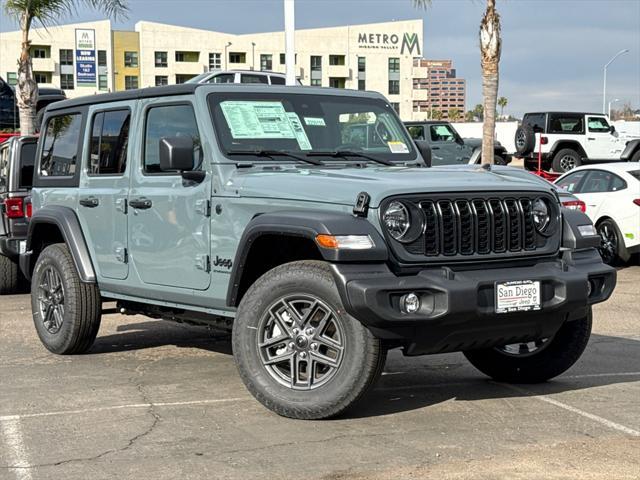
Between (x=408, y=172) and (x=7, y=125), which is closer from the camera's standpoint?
(x=408, y=172)

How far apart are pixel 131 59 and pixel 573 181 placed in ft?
274

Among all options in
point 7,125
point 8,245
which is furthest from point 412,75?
point 8,245

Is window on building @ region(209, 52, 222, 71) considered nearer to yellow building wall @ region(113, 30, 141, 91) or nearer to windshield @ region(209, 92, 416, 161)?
yellow building wall @ region(113, 30, 141, 91)

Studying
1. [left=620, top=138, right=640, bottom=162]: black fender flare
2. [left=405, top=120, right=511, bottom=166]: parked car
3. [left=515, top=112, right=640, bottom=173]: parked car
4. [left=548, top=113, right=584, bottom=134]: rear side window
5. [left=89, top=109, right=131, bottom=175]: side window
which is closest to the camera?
[left=89, top=109, right=131, bottom=175]: side window

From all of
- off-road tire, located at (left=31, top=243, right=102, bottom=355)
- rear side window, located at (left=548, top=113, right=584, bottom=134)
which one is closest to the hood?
off-road tire, located at (left=31, top=243, right=102, bottom=355)

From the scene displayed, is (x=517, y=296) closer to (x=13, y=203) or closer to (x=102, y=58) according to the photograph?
(x=13, y=203)

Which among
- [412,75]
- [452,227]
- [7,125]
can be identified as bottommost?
[452,227]

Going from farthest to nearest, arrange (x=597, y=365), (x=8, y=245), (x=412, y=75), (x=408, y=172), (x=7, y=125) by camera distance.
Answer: (x=412, y=75)
(x=7, y=125)
(x=8, y=245)
(x=597, y=365)
(x=408, y=172)

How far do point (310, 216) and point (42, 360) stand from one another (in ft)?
11.0

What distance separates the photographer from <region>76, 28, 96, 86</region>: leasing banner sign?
299 ft

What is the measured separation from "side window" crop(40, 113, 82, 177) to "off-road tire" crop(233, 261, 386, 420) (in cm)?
284

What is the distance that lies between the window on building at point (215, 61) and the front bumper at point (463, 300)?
92878 millimetres

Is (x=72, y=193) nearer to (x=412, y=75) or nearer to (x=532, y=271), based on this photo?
(x=532, y=271)

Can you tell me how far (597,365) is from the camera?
7820 millimetres
